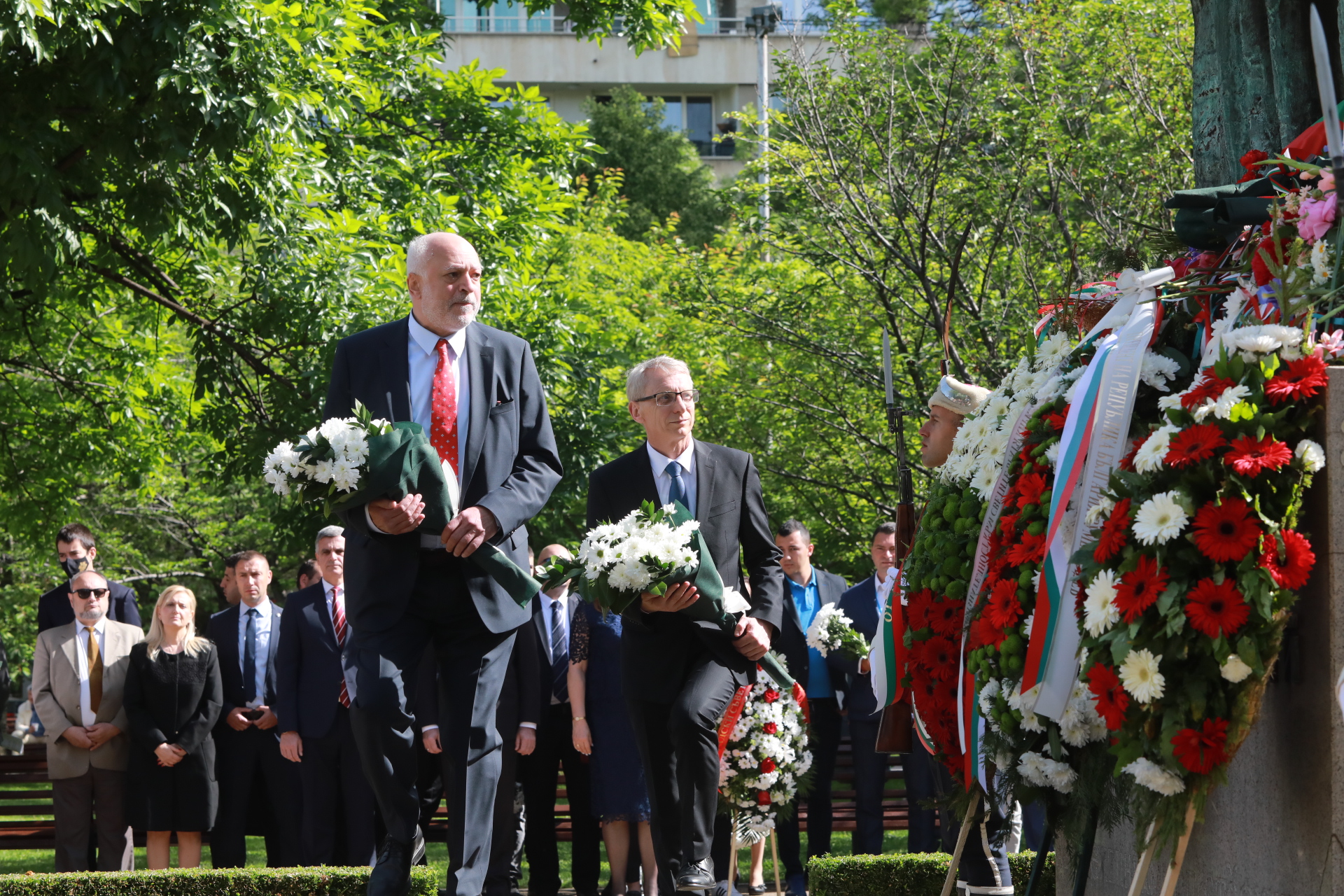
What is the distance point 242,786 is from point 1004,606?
718 cm

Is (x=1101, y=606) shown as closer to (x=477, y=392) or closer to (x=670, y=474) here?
(x=477, y=392)

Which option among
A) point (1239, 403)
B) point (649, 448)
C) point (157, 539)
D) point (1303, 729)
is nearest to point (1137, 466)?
point (1239, 403)

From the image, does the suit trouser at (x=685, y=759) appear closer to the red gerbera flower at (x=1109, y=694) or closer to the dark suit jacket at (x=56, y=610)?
the red gerbera flower at (x=1109, y=694)

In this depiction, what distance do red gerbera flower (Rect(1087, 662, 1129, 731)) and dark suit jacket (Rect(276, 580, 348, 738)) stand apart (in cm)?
659

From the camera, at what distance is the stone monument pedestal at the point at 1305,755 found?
128 inches

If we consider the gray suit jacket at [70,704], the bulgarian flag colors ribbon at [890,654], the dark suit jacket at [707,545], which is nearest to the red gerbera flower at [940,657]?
the bulgarian flag colors ribbon at [890,654]

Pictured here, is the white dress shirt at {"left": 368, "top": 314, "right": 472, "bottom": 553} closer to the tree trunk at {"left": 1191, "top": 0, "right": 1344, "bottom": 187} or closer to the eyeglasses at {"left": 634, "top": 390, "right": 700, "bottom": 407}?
the eyeglasses at {"left": 634, "top": 390, "right": 700, "bottom": 407}

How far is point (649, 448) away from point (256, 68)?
17.0ft

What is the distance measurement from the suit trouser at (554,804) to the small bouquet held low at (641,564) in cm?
407

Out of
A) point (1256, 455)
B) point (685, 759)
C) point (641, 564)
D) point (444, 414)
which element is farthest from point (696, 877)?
point (1256, 455)

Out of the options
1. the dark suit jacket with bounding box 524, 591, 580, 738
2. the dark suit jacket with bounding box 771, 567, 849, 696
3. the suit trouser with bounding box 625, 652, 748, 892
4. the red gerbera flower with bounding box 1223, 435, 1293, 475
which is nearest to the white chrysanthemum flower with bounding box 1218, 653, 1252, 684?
the red gerbera flower with bounding box 1223, 435, 1293, 475

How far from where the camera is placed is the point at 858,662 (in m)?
9.20

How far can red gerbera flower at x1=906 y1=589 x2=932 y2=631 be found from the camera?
15.5ft

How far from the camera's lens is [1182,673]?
326 centimetres
